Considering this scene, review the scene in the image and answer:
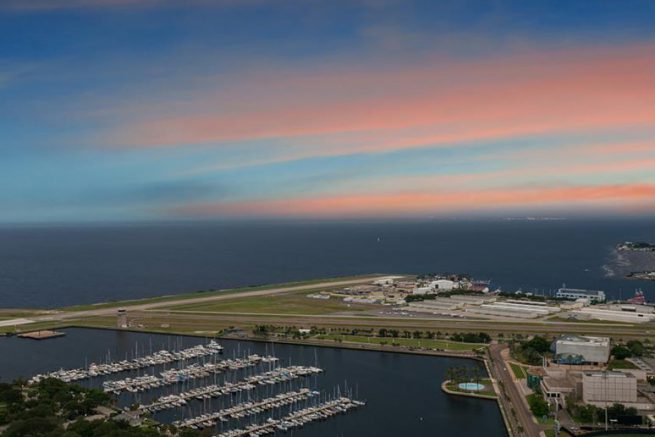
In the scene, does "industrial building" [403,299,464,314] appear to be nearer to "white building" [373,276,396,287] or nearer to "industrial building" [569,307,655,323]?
"industrial building" [569,307,655,323]

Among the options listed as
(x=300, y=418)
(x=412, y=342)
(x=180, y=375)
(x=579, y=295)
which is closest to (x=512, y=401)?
(x=300, y=418)

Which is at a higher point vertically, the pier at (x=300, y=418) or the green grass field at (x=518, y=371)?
the green grass field at (x=518, y=371)

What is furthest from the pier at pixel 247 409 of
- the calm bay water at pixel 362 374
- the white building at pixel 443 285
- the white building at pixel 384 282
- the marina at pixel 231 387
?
the white building at pixel 384 282

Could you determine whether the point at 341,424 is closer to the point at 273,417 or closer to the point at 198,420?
the point at 273,417

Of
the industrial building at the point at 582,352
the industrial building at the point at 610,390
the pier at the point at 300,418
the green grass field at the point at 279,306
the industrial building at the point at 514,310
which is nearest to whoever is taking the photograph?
the pier at the point at 300,418

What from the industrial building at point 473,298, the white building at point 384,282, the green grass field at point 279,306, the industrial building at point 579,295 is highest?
the white building at point 384,282

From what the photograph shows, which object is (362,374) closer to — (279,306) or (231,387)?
(231,387)

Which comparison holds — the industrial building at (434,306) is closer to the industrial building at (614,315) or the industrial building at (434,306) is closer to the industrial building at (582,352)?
the industrial building at (614,315)
